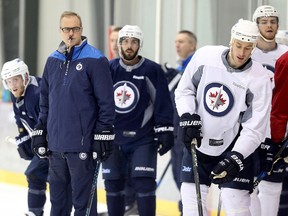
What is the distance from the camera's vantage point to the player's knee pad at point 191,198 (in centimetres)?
426

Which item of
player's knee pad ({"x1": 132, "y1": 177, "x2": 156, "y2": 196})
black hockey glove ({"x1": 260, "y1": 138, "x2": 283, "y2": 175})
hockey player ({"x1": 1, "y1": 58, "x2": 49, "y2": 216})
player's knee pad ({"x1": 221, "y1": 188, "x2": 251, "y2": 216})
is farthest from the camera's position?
hockey player ({"x1": 1, "y1": 58, "x2": 49, "y2": 216})

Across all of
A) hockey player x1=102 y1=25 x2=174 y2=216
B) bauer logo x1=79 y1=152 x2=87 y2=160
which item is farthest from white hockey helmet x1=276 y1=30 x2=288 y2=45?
bauer logo x1=79 y1=152 x2=87 y2=160

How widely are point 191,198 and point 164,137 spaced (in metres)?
0.81

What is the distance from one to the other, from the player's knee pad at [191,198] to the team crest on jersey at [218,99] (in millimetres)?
394

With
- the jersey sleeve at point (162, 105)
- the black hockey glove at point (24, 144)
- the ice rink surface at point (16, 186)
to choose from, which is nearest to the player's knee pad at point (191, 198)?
the jersey sleeve at point (162, 105)

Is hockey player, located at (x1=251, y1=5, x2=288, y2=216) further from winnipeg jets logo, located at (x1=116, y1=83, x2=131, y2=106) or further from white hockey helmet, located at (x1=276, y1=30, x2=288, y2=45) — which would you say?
winnipeg jets logo, located at (x1=116, y1=83, x2=131, y2=106)

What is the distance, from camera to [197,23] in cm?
727

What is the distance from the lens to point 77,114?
178 inches

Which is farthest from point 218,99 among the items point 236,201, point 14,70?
point 14,70

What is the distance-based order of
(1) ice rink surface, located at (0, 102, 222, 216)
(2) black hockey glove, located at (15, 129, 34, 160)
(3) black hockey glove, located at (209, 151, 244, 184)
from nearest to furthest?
(3) black hockey glove, located at (209, 151, 244, 184)
(2) black hockey glove, located at (15, 129, 34, 160)
(1) ice rink surface, located at (0, 102, 222, 216)

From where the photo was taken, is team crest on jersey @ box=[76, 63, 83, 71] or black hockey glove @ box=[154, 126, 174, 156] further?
black hockey glove @ box=[154, 126, 174, 156]

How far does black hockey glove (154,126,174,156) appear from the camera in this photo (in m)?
A: 5.04

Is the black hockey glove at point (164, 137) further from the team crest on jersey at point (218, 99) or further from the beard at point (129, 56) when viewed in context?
the team crest on jersey at point (218, 99)

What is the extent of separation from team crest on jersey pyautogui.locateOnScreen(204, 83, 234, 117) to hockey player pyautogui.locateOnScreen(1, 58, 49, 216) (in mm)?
1388
